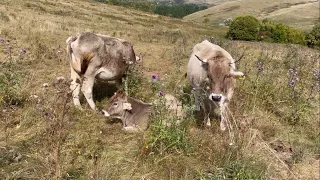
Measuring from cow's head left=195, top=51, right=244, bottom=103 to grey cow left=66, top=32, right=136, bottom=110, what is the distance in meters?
2.13

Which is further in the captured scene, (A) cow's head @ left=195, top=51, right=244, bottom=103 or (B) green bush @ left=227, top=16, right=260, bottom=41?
(B) green bush @ left=227, top=16, right=260, bottom=41

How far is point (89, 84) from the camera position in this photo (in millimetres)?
7484

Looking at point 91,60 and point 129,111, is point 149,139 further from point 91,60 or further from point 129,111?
point 91,60

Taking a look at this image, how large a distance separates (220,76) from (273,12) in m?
177

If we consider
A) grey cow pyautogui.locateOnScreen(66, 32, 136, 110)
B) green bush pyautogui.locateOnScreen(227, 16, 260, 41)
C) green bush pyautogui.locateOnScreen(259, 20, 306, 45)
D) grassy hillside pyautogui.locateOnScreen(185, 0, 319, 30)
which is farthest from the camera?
grassy hillside pyautogui.locateOnScreen(185, 0, 319, 30)

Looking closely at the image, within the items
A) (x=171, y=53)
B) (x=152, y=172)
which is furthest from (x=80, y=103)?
(x=171, y=53)

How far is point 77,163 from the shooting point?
5.12 metres

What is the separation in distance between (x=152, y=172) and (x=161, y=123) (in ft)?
2.75

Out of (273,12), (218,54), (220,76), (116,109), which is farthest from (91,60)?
(273,12)

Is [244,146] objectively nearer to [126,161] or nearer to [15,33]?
[126,161]

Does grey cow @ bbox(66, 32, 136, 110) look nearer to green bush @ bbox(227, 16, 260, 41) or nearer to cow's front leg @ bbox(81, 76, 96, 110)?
cow's front leg @ bbox(81, 76, 96, 110)

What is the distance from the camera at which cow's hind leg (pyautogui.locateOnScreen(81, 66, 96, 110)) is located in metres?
7.45

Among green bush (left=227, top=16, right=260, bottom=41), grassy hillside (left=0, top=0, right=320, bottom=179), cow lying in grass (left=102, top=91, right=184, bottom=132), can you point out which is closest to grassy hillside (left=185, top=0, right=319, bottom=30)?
green bush (left=227, top=16, right=260, bottom=41)

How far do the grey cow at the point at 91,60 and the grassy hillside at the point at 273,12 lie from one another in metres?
129
